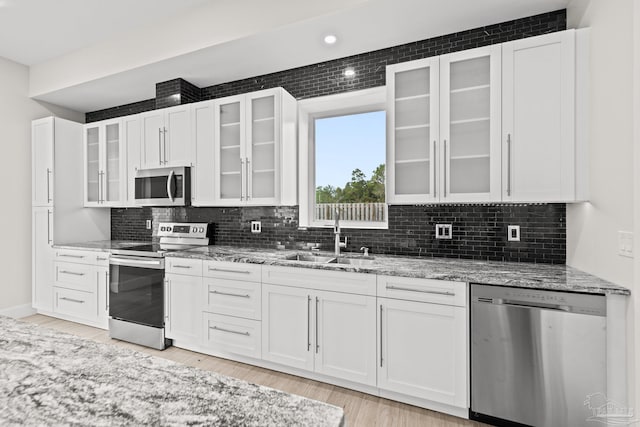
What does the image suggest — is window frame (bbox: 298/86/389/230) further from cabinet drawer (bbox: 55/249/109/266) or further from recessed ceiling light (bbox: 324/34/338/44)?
cabinet drawer (bbox: 55/249/109/266)

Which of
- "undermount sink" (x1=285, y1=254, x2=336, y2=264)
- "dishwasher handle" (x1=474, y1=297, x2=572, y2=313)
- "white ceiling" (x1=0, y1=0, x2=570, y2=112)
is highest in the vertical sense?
"white ceiling" (x1=0, y1=0, x2=570, y2=112)

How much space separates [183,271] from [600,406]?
117 inches

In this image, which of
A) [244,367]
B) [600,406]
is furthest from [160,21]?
[600,406]

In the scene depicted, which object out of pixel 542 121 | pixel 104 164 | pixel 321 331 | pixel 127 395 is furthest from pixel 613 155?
pixel 104 164

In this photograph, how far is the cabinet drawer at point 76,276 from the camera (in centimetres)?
339

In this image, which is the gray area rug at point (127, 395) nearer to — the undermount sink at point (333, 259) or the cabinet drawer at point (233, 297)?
the cabinet drawer at point (233, 297)

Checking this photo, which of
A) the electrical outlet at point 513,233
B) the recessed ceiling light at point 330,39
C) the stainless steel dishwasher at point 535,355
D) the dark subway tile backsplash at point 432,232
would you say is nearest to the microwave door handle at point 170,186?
the dark subway tile backsplash at point 432,232

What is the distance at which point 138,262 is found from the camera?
118 inches

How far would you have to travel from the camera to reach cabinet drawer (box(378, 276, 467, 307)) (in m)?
1.92

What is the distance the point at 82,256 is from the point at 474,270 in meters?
3.88

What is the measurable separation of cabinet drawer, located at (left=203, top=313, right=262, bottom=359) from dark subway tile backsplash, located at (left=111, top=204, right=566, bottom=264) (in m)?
0.89

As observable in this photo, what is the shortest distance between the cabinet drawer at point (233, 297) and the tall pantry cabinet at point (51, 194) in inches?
95.6

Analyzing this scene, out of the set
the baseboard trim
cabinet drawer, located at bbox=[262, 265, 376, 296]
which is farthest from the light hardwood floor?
the baseboard trim

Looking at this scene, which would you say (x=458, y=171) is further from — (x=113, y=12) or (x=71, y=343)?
(x=113, y=12)
